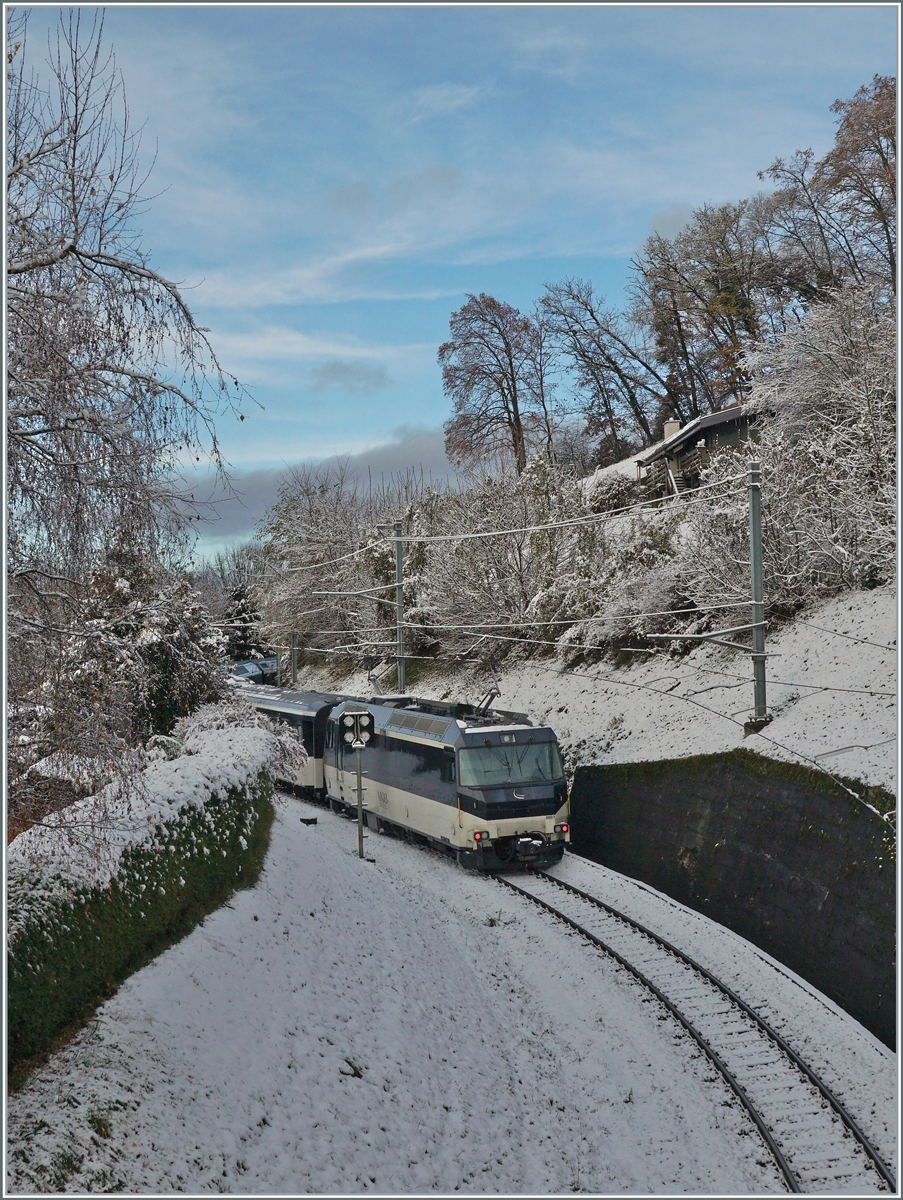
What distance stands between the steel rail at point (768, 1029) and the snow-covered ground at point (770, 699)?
11.3 feet

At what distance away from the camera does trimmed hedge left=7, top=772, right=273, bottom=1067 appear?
7.12 m

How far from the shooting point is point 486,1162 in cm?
905

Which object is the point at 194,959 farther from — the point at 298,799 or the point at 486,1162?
the point at 298,799

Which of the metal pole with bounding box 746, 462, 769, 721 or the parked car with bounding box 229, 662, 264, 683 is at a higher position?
the metal pole with bounding box 746, 462, 769, 721

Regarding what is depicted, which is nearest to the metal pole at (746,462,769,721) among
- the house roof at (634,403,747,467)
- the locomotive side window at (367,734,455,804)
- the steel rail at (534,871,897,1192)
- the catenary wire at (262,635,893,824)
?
the catenary wire at (262,635,893,824)

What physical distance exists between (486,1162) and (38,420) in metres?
7.74

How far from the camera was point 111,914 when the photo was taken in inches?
342

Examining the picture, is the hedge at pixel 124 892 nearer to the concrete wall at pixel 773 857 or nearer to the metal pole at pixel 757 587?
the concrete wall at pixel 773 857

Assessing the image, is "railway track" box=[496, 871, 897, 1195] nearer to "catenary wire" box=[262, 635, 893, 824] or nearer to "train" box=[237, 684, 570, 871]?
"train" box=[237, 684, 570, 871]

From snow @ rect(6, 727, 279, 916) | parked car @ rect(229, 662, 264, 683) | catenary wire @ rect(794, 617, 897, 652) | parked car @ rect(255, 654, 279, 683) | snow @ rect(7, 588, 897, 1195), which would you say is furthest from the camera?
parked car @ rect(255, 654, 279, 683)

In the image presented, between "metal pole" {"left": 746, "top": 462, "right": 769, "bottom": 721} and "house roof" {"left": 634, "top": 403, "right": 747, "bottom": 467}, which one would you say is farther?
"house roof" {"left": 634, "top": 403, "right": 747, "bottom": 467}

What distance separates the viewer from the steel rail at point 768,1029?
9188mm

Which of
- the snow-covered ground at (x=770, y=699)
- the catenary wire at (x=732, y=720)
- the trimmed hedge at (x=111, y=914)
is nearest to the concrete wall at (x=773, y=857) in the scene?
the catenary wire at (x=732, y=720)

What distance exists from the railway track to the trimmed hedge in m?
5.90
